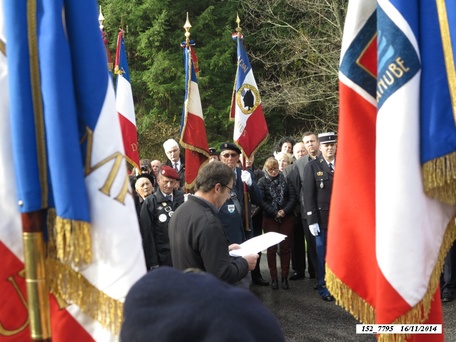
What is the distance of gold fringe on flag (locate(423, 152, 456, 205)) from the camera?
110 inches

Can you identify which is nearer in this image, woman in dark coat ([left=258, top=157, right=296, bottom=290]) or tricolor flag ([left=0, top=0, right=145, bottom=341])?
tricolor flag ([left=0, top=0, right=145, bottom=341])

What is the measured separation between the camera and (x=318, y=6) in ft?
66.2

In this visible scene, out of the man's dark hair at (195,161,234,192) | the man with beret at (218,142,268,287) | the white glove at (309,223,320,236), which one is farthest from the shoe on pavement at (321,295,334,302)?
the man's dark hair at (195,161,234,192)

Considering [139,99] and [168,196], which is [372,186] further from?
[139,99]

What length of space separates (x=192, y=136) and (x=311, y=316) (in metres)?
2.66

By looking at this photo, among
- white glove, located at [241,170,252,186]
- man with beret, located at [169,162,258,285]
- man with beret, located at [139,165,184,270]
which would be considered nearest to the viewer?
man with beret, located at [169,162,258,285]

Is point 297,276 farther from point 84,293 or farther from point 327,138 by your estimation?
point 84,293

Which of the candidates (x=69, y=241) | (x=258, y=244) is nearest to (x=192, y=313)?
(x=69, y=241)

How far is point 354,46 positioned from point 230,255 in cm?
165

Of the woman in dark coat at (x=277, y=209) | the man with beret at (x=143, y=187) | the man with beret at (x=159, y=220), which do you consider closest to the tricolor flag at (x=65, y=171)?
the man with beret at (x=159, y=220)

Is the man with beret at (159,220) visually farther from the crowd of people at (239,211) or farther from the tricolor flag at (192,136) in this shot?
the tricolor flag at (192,136)

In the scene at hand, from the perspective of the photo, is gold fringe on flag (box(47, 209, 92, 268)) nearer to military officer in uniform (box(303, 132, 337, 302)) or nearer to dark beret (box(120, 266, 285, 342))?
dark beret (box(120, 266, 285, 342))

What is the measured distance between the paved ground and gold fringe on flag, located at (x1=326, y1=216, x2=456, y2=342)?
3362 millimetres

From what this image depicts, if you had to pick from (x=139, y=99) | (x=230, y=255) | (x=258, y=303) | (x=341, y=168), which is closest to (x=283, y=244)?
(x=230, y=255)
